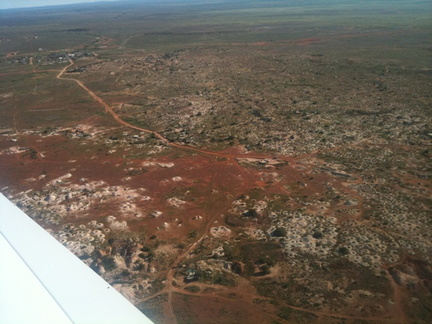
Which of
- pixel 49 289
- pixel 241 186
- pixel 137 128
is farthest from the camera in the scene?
pixel 137 128

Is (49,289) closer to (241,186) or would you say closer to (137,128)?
(241,186)

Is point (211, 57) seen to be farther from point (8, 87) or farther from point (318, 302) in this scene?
point (318, 302)

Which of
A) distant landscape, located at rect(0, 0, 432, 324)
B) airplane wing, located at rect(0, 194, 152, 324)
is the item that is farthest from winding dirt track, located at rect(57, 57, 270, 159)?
airplane wing, located at rect(0, 194, 152, 324)

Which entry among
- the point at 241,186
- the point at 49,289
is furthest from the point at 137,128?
the point at 49,289

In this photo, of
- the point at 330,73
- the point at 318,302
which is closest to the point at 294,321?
the point at 318,302

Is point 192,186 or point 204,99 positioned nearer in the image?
point 192,186
